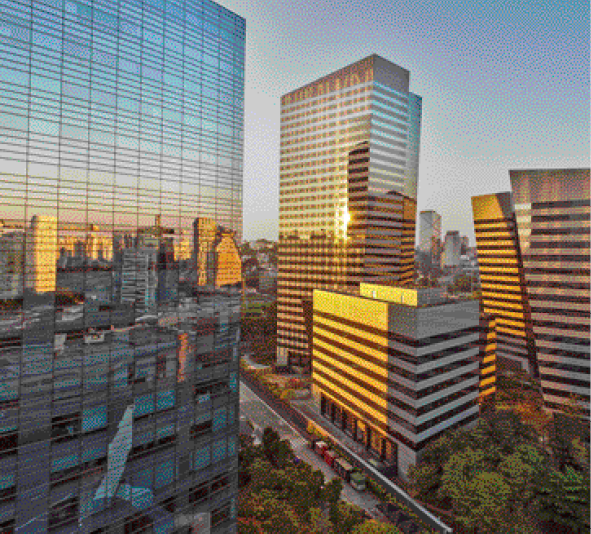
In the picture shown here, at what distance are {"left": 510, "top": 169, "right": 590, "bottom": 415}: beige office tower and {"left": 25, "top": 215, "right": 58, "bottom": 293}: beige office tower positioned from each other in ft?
242

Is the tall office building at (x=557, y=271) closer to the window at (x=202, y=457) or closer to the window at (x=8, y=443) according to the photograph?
the window at (x=202, y=457)

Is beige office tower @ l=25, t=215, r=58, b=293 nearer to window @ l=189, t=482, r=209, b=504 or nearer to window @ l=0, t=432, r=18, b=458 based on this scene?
window @ l=0, t=432, r=18, b=458

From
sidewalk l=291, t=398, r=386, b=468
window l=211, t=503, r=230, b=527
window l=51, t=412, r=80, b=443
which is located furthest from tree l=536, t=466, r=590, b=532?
window l=51, t=412, r=80, b=443

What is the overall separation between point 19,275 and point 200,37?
23.7 metres

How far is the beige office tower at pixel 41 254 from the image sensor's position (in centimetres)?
2327

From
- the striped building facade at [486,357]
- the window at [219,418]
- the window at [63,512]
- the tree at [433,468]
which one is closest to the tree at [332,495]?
the tree at [433,468]

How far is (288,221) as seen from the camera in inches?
4112

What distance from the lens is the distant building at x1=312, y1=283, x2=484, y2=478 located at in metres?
48.4

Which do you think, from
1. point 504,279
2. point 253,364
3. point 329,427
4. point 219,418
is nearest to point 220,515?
point 219,418

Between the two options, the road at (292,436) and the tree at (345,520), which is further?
the road at (292,436)

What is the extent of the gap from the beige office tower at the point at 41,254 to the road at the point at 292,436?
1665 inches

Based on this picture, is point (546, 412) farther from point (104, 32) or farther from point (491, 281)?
point (104, 32)

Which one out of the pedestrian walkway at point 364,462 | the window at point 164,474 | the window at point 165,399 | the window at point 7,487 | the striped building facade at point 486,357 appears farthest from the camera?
the striped building facade at point 486,357

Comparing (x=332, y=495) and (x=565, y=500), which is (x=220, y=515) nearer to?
(x=332, y=495)
